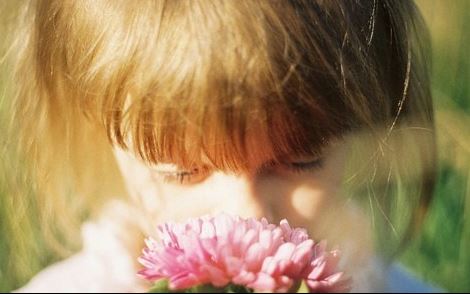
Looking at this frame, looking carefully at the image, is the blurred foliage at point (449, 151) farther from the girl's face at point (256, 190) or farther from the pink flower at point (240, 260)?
the pink flower at point (240, 260)

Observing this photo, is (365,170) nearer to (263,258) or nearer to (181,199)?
(181,199)

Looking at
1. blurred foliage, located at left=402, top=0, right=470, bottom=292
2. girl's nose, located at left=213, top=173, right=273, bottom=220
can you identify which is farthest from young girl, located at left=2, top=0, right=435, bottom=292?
blurred foliage, located at left=402, top=0, right=470, bottom=292

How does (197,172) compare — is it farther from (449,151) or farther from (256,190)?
(449,151)

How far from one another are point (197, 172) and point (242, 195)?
0.05m

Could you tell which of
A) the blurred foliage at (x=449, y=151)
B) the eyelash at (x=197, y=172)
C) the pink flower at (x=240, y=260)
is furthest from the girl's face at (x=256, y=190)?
the blurred foliage at (x=449, y=151)

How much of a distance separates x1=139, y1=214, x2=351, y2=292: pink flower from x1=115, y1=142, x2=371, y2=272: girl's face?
0.17 meters

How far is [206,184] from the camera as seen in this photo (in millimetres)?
1021

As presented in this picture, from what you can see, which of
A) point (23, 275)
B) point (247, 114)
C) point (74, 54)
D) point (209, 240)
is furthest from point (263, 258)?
point (23, 275)

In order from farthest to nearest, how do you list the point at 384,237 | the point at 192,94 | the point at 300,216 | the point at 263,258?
the point at 384,237
the point at 300,216
the point at 192,94
the point at 263,258

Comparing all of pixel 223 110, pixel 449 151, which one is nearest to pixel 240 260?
pixel 223 110

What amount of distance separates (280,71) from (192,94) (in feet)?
0.29

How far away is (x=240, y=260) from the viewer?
75 centimetres

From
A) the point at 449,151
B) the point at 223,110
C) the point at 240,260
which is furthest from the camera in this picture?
the point at 449,151

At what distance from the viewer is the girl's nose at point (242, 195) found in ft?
3.28
